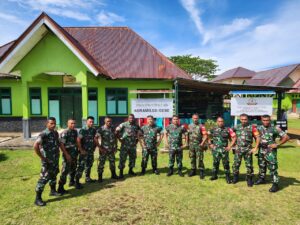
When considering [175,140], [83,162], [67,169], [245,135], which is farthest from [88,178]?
[245,135]

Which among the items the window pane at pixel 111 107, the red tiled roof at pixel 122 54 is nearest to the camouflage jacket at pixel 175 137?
the red tiled roof at pixel 122 54

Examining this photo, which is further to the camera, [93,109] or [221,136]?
[93,109]

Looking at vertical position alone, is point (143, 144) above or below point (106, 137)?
below

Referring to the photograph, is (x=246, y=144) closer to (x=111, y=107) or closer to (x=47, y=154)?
(x=47, y=154)

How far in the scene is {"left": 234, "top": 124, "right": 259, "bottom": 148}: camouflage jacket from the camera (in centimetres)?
554

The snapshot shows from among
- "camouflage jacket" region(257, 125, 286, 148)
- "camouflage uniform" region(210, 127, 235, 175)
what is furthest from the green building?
"camouflage jacket" region(257, 125, 286, 148)

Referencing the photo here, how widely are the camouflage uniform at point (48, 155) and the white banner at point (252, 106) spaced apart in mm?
7480

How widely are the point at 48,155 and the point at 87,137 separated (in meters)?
1.08

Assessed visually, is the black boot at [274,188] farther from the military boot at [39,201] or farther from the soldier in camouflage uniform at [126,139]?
the military boot at [39,201]

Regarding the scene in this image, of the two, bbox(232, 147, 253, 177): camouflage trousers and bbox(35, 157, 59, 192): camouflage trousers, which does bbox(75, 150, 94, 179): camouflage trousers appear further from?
bbox(232, 147, 253, 177): camouflage trousers

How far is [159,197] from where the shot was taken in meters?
5.00

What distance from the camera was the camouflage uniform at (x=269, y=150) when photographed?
5.24 metres

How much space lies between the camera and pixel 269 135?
5355 millimetres

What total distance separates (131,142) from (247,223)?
344 centimetres
